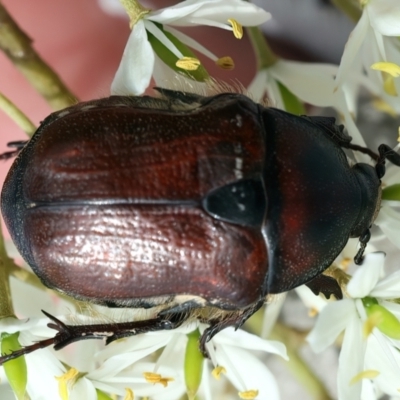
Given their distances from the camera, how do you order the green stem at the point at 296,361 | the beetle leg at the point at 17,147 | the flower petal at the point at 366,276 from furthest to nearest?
1. the green stem at the point at 296,361
2. the beetle leg at the point at 17,147
3. the flower petal at the point at 366,276

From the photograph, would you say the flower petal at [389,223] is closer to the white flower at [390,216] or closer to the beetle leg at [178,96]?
the white flower at [390,216]

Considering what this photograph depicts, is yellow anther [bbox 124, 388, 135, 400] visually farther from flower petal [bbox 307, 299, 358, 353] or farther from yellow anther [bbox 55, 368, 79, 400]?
flower petal [bbox 307, 299, 358, 353]

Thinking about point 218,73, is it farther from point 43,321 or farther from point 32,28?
point 43,321

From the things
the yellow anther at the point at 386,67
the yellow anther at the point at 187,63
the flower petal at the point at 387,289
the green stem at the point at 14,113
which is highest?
the green stem at the point at 14,113

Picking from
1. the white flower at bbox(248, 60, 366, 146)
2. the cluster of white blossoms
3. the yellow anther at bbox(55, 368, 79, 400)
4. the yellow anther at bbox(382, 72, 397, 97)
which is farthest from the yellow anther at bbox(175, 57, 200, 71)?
the yellow anther at bbox(55, 368, 79, 400)

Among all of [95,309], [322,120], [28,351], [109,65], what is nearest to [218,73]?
[109,65]

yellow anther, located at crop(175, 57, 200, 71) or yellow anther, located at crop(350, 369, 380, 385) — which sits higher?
yellow anther, located at crop(175, 57, 200, 71)

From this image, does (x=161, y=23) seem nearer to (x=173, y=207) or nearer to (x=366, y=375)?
(x=173, y=207)

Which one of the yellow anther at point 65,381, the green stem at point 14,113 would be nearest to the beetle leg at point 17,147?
the green stem at point 14,113
